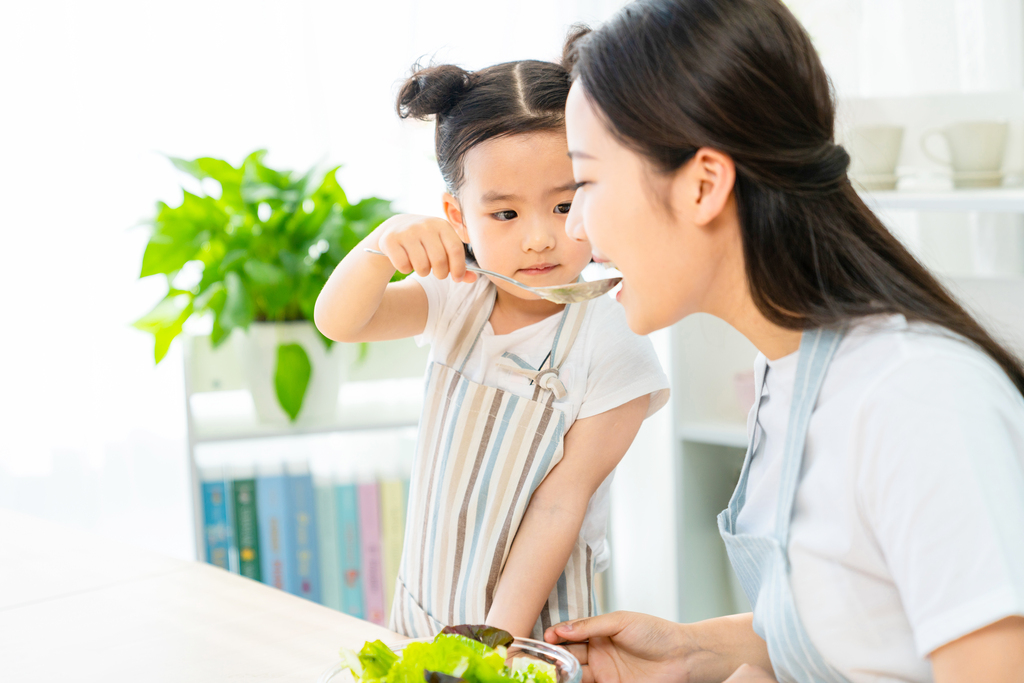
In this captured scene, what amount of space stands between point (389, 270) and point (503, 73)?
0.91 ft

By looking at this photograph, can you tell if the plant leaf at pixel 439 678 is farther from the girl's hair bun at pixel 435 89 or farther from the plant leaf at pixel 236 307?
the plant leaf at pixel 236 307

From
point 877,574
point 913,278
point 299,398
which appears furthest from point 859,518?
point 299,398

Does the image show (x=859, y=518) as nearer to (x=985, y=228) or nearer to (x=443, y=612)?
(x=443, y=612)

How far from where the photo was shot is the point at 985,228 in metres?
1.79

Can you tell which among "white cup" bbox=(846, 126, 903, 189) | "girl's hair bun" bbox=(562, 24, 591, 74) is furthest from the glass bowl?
"white cup" bbox=(846, 126, 903, 189)

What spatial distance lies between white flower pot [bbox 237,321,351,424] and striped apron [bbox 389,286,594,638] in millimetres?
684

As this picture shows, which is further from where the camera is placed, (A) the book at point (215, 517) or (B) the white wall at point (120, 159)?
(B) the white wall at point (120, 159)

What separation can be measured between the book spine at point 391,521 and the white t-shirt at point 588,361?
2.55 feet

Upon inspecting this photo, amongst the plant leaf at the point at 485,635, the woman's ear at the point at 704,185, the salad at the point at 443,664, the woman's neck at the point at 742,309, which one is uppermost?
the woman's ear at the point at 704,185

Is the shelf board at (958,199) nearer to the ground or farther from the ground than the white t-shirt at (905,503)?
farther from the ground

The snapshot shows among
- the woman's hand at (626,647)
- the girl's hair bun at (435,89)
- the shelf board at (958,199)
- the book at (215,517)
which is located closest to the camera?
the woman's hand at (626,647)

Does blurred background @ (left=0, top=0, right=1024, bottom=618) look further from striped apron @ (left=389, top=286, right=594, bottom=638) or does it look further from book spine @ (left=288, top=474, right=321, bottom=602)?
striped apron @ (left=389, top=286, right=594, bottom=638)

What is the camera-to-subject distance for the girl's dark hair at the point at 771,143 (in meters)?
0.69

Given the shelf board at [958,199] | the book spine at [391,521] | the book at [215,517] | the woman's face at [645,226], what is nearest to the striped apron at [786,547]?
the woman's face at [645,226]
